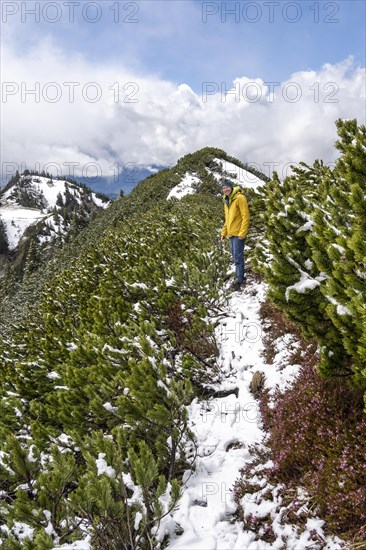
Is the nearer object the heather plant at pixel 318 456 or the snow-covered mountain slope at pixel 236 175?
the heather plant at pixel 318 456

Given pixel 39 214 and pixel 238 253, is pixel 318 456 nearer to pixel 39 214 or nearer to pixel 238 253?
pixel 238 253

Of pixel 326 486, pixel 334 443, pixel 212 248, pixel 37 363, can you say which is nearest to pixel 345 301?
pixel 334 443

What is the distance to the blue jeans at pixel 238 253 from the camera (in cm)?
795

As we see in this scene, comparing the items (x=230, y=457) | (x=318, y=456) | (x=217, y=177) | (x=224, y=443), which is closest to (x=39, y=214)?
(x=217, y=177)

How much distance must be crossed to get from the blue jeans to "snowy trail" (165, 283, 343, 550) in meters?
1.51

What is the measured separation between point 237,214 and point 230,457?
5409 millimetres

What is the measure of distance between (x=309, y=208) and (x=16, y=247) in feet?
423

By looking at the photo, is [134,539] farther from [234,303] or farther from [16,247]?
[16,247]

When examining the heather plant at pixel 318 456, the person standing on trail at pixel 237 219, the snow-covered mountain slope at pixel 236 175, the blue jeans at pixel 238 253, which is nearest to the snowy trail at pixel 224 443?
the heather plant at pixel 318 456

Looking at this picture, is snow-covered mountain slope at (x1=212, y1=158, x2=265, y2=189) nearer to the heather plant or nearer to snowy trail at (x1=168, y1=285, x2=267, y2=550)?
snowy trail at (x1=168, y1=285, x2=267, y2=550)

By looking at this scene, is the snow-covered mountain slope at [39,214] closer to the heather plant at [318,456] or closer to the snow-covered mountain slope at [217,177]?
the snow-covered mountain slope at [217,177]

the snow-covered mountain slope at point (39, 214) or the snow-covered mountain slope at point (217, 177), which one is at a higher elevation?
the snow-covered mountain slope at point (39, 214)

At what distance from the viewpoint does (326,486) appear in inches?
111

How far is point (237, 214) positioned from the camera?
7.99 m
